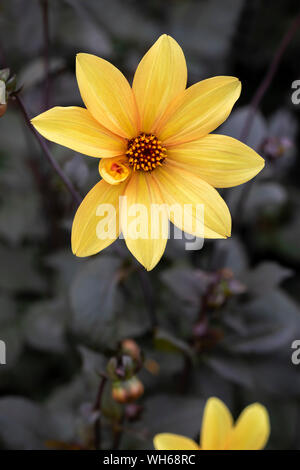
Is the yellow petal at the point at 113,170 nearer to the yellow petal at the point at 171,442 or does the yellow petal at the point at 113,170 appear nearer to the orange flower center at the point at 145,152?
the orange flower center at the point at 145,152

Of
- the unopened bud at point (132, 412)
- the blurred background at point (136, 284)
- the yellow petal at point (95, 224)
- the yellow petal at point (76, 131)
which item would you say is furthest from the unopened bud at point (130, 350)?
the yellow petal at point (76, 131)

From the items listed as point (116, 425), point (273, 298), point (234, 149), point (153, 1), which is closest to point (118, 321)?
point (116, 425)

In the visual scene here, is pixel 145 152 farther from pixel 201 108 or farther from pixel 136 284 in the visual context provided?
pixel 136 284

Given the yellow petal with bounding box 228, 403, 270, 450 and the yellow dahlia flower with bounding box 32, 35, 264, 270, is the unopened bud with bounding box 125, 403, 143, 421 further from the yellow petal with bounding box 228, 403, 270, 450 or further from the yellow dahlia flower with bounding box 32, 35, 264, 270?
the yellow dahlia flower with bounding box 32, 35, 264, 270

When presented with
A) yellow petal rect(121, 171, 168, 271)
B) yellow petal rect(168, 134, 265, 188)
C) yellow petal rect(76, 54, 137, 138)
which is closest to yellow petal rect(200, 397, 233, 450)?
yellow petal rect(121, 171, 168, 271)

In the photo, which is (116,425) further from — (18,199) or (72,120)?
(18,199)

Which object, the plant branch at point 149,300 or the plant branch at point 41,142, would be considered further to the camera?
the plant branch at point 149,300
